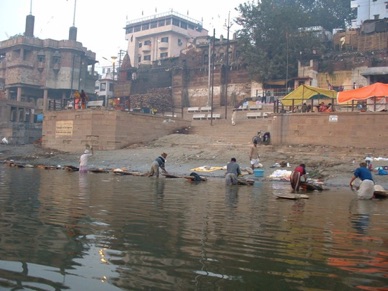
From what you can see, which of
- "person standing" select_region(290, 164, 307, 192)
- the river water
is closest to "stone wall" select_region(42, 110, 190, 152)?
"person standing" select_region(290, 164, 307, 192)

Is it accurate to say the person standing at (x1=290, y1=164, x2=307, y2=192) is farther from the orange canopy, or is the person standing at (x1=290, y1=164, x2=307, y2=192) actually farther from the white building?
the white building

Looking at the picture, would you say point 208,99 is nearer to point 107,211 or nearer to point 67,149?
point 67,149

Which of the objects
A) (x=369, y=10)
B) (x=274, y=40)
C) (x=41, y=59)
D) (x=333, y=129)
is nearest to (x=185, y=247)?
(x=333, y=129)

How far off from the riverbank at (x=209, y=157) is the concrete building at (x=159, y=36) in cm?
4815

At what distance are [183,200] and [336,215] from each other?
3.40m

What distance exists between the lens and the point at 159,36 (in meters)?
77.1

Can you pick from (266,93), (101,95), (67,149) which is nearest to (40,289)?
(67,149)

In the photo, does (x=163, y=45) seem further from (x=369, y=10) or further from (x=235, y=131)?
(x=235, y=131)

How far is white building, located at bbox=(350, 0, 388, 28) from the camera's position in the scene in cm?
4888

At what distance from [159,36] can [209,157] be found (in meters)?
59.3

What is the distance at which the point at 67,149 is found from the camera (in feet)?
98.5

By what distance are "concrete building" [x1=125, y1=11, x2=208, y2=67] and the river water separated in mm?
68618

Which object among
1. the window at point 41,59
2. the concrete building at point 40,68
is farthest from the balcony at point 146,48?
the window at point 41,59

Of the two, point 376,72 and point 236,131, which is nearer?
point 236,131
